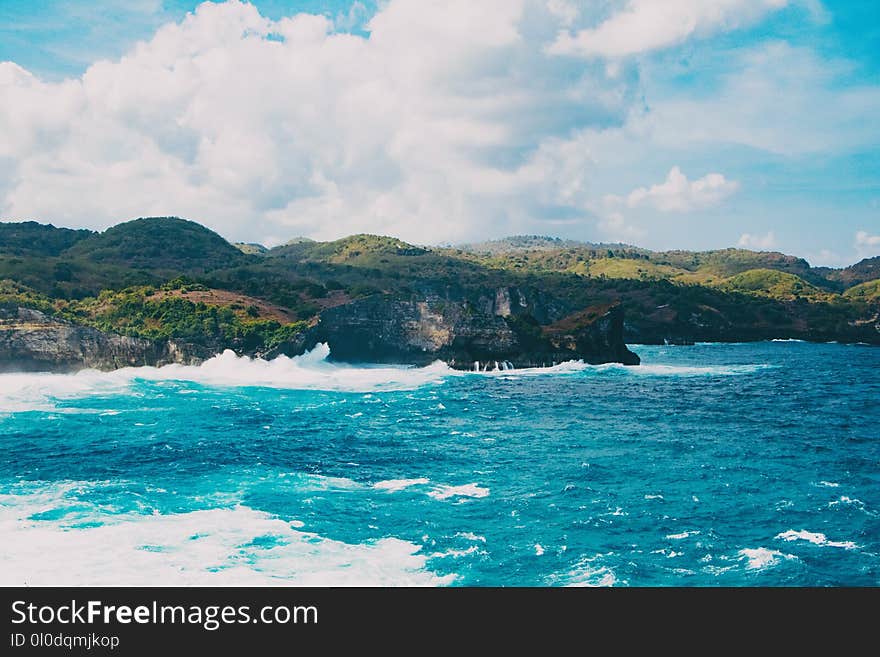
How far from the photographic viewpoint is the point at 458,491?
41.9m

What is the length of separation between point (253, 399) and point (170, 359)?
2952 centimetres

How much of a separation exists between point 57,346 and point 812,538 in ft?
291

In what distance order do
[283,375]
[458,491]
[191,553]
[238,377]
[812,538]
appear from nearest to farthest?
[191,553]
[812,538]
[458,491]
[238,377]
[283,375]

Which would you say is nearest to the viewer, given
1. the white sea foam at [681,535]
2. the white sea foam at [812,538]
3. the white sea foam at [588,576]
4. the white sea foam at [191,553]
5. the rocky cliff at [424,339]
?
the white sea foam at [588,576]

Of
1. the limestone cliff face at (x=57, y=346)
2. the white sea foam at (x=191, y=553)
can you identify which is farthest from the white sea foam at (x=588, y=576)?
the limestone cliff face at (x=57, y=346)

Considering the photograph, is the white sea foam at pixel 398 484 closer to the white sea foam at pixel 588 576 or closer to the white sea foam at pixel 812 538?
the white sea foam at pixel 588 576

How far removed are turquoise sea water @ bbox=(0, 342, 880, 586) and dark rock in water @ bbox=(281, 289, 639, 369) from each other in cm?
2653

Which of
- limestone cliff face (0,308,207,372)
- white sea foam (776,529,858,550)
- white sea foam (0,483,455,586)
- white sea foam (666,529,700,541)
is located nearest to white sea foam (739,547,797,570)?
white sea foam (776,529,858,550)

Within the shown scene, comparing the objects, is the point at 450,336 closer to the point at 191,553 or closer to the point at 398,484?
the point at 398,484

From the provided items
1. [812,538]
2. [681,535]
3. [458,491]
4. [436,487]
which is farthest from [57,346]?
[812,538]

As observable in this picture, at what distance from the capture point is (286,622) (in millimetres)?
13641

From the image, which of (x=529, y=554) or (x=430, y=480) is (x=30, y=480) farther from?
(x=529, y=554)

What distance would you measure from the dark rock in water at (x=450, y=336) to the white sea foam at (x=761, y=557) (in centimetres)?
7822

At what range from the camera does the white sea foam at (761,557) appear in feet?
99.8
